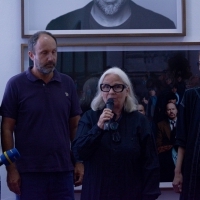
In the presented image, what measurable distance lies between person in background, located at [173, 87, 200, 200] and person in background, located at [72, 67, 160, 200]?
0.87 feet

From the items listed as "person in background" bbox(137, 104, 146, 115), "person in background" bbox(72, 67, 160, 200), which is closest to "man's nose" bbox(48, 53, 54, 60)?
"person in background" bbox(72, 67, 160, 200)

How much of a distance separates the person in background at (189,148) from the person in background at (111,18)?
2.79ft

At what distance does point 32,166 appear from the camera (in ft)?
8.72

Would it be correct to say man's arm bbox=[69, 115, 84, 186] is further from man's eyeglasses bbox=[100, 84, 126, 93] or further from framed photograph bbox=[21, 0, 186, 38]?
framed photograph bbox=[21, 0, 186, 38]

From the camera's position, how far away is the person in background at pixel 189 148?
101 inches

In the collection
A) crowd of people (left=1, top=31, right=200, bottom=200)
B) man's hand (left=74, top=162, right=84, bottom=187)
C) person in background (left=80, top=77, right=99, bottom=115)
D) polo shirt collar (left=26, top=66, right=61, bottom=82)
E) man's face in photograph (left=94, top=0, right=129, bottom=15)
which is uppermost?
man's face in photograph (left=94, top=0, right=129, bottom=15)

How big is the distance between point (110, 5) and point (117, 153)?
4.63ft

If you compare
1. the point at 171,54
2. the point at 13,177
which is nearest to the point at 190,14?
the point at 171,54

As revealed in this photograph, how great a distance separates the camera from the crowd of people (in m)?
2.38

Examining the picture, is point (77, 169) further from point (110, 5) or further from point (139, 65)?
point (110, 5)

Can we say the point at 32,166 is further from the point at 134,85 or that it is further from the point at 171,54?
the point at 171,54

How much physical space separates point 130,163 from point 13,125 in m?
0.78

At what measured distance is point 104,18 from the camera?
11.0 feet

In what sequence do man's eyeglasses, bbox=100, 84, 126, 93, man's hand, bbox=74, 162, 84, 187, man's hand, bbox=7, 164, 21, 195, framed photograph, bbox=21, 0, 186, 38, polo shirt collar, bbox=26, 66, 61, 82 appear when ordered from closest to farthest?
man's eyeglasses, bbox=100, 84, 126, 93, man's hand, bbox=7, 164, 21, 195, polo shirt collar, bbox=26, 66, 61, 82, man's hand, bbox=74, 162, 84, 187, framed photograph, bbox=21, 0, 186, 38
